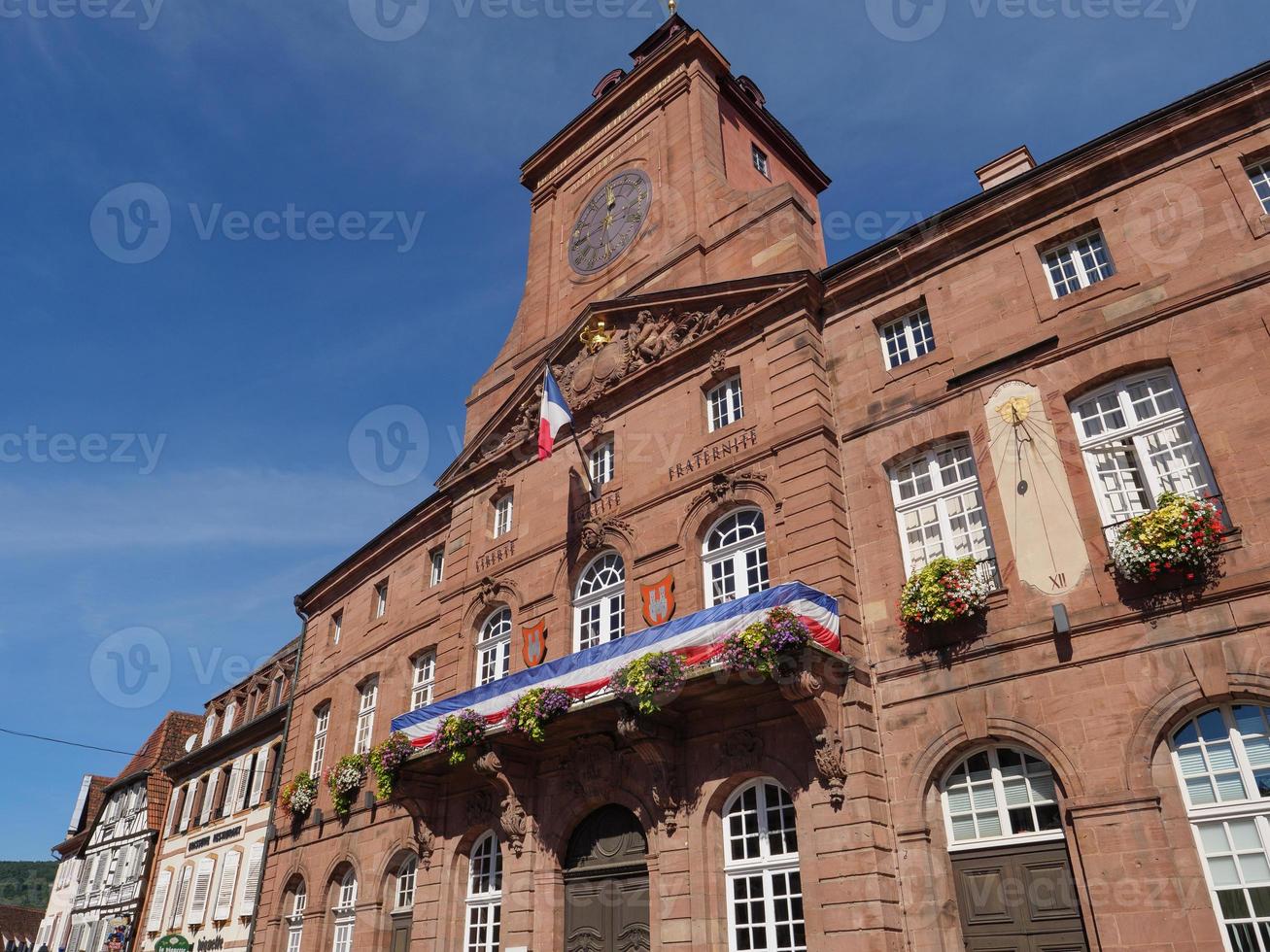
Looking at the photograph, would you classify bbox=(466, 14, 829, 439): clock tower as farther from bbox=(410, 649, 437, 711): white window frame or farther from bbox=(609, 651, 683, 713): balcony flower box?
Answer: bbox=(609, 651, 683, 713): balcony flower box

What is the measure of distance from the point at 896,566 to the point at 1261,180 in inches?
317

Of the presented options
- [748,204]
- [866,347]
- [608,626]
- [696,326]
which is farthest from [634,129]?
[608,626]

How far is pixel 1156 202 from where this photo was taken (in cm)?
1534

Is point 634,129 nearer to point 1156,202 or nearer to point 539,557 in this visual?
point 539,557

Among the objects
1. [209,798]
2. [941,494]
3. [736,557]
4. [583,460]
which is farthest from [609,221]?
[209,798]

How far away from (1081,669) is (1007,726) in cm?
128

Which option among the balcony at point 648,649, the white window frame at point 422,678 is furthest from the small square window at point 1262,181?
the white window frame at point 422,678

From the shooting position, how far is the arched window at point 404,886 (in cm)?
2245

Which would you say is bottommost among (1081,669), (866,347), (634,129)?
(1081,669)

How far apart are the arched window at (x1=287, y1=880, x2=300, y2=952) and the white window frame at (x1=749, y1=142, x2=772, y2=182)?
23215 mm

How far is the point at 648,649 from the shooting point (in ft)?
52.8

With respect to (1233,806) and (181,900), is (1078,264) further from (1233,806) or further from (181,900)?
(181,900)

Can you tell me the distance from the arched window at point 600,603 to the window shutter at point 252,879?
15.0m

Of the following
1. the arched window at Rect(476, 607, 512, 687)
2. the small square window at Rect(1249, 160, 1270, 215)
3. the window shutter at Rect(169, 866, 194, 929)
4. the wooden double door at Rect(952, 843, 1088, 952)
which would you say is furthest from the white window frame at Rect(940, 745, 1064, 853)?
the window shutter at Rect(169, 866, 194, 929)
